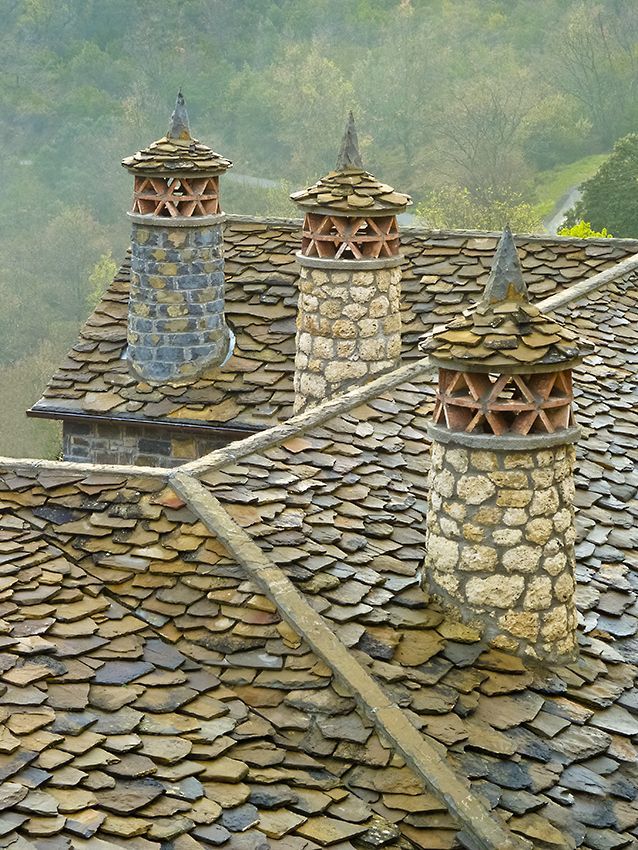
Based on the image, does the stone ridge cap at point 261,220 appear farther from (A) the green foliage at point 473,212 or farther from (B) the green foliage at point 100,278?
(B) the green foliage at point 100,278

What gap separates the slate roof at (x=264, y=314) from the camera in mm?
15367

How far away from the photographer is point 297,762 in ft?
27.9

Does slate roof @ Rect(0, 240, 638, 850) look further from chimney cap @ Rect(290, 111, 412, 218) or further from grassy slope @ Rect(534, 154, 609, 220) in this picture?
grassy slope @ Rect(534, 154, 609, 220)

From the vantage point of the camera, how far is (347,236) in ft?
45.8

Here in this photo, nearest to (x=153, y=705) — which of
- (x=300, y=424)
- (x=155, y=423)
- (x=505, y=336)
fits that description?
(x=505, y=336)

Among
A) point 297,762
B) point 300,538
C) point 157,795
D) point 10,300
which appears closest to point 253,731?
point 297,762

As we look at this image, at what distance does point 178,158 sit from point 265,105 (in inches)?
1716

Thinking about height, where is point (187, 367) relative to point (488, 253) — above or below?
below

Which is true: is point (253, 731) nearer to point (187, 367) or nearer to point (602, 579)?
point (602, 579)

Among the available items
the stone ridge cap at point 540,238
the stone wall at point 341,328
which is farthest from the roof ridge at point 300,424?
the stone ridge cap at point 540,238

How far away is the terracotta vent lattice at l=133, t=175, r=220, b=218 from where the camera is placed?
15.7 m

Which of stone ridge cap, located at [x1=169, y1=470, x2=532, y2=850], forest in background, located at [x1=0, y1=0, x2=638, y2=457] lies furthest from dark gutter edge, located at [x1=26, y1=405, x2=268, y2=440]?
forest in background, located at [x1=0, y1=0, x2=638, y2=457]

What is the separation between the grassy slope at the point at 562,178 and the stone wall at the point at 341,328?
120ft

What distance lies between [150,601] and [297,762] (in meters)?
1.68
